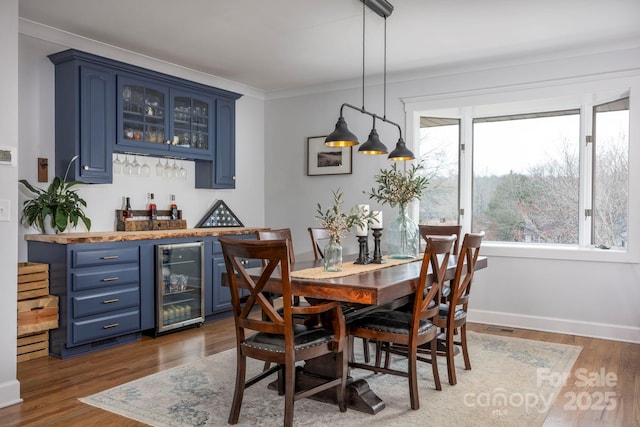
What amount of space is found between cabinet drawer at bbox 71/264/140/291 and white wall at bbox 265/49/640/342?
233 cm

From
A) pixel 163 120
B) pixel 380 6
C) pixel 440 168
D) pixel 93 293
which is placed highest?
pixel 380 6

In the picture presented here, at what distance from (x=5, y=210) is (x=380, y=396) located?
2470mm

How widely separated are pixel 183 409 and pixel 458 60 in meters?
3.90

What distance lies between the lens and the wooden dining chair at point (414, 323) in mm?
2748

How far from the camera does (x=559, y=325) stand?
15.2 ft

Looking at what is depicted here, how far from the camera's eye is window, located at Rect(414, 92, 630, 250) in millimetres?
4625

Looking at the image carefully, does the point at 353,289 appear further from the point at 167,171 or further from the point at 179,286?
the point at 167,171

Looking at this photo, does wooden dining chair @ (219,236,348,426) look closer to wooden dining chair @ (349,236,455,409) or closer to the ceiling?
wooden dining chair @ (349,236,455,409)

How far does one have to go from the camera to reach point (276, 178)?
6.30 metres

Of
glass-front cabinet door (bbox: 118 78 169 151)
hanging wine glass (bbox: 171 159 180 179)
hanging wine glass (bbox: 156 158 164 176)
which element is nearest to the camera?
glass-front cabinet door (bbox: 118 78 169 151)

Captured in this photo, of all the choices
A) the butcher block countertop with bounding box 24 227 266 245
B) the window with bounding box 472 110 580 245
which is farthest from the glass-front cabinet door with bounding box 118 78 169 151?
the window with bounding box 472 110 580 245

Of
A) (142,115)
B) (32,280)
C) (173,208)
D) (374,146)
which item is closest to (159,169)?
(173,208)

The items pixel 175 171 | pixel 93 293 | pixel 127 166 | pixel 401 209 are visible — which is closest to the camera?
pixel 401 209

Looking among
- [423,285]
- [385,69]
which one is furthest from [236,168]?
[423,285]
